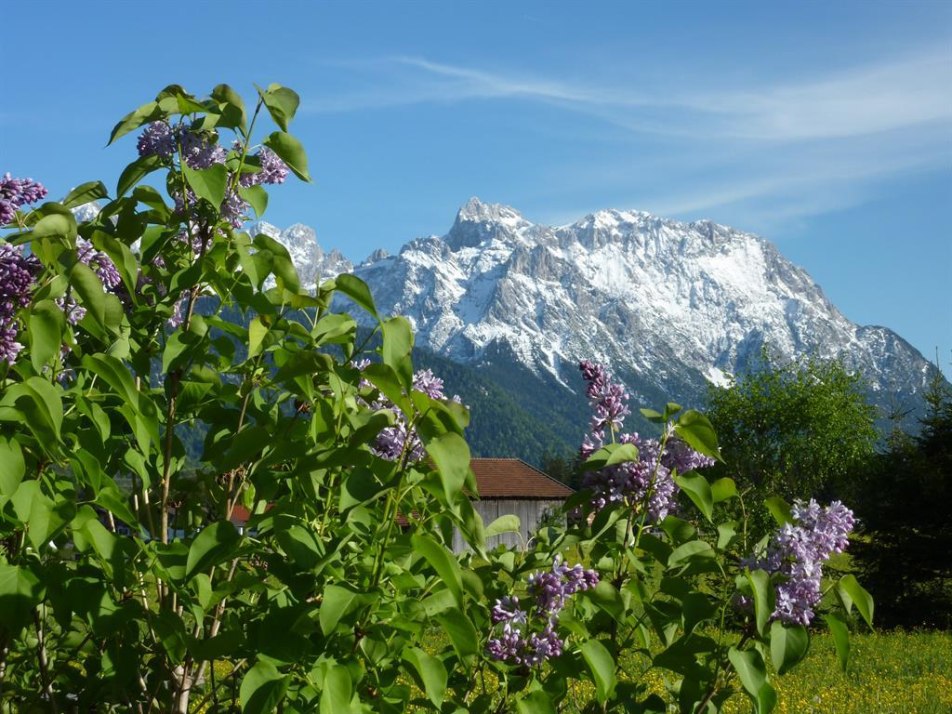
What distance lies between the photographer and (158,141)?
279cm

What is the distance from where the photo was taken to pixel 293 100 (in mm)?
2621

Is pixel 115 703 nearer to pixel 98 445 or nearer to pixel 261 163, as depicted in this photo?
pixel 98 445

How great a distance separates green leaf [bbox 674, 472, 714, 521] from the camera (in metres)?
2.58

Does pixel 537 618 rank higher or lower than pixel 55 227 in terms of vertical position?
lower

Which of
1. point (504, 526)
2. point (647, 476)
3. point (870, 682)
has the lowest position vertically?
point (870, 682)

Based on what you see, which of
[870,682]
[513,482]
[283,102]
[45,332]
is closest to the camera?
[45,332]

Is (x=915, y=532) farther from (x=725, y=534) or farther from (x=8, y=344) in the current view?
(x=8, y=344)

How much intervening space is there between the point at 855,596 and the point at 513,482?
66672mm

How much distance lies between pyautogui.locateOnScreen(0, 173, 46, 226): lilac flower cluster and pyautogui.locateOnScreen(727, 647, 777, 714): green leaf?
2.22 metres

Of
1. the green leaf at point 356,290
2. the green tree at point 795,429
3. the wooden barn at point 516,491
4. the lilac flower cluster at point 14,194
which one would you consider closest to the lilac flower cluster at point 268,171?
the lilac flower cluster at point 14,194

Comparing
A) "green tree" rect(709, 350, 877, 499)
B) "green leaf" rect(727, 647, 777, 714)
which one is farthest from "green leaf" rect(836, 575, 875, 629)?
"green tree" rect(709, 350, 877, 499)

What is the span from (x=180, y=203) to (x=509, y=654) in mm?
1565

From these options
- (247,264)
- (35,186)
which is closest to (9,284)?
(35,186)

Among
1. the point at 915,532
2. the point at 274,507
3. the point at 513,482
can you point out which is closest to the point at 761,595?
the point at 274,507
